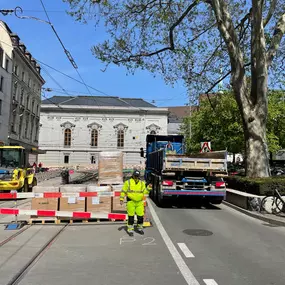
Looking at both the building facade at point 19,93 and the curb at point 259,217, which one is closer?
the curb at point 259,217

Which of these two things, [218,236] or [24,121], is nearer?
[218,236]

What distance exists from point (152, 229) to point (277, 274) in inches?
158

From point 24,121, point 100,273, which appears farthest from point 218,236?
point 24,121

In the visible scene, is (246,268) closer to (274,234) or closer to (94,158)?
(274,234)

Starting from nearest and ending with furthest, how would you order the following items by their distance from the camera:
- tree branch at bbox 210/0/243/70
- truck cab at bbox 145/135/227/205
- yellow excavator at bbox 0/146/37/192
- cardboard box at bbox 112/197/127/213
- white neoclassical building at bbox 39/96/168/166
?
cardboard box at bbox 112/197/127/213 → truck cab at bbox 145/135/227/205 → yellow excavator at bbox 0/146/37/192 → tree branch at bbox 210/0/243/70 → white neoclassical building at bbox 39/96/168/166

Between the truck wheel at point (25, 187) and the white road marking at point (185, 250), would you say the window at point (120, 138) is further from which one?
the white road marking at point (185, 250)

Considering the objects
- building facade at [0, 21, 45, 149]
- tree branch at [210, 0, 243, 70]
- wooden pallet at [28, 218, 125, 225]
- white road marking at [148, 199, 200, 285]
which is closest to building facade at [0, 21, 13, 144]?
building facade at [0, 21, 45, 149]

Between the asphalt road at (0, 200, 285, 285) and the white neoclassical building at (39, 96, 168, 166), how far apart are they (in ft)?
212

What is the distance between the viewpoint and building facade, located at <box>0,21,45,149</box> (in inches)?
1619

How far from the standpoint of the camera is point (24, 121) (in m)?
49.1

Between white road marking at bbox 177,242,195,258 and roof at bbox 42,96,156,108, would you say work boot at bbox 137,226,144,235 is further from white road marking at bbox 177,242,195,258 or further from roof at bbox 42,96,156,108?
roof at bbox 42,96,156,108

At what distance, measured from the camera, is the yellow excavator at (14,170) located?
1588 cm

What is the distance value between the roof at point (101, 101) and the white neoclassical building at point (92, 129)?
54 cm

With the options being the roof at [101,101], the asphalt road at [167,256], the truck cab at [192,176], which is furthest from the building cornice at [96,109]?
the asphalt road at [167,256]
